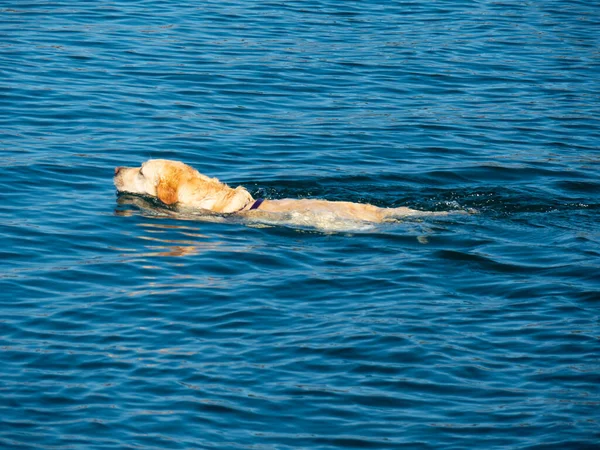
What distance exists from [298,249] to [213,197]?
153 centimetres

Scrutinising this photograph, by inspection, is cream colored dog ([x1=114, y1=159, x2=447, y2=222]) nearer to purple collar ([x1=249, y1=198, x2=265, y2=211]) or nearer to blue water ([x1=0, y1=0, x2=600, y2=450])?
purple collar ([x1=249, y1=198, x2=265, y2=211])

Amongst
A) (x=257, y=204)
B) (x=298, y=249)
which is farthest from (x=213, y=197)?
(x=298, y=249)

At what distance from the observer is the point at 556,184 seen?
14523mm

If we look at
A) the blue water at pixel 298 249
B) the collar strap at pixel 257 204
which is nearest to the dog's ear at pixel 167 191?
the blue water at pixel 298 249

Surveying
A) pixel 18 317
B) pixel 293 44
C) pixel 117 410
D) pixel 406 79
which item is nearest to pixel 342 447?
pixel 117 410

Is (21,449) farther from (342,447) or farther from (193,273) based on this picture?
(193,273)

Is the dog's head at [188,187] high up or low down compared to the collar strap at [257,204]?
up

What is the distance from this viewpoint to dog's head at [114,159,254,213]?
41.4 ft

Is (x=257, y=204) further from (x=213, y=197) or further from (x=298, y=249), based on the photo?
(x=298, y=249)

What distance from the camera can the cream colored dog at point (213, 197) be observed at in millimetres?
12477

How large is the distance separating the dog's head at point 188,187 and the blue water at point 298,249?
0.88ft

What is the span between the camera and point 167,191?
12820mm

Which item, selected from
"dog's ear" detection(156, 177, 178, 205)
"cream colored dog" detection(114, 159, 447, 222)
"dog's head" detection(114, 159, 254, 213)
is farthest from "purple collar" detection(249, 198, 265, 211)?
"dog's ear" detection(156, 177, 178, 205)

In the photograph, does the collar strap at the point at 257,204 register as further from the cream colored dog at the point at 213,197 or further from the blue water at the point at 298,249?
the blue water at the point at 298,249
